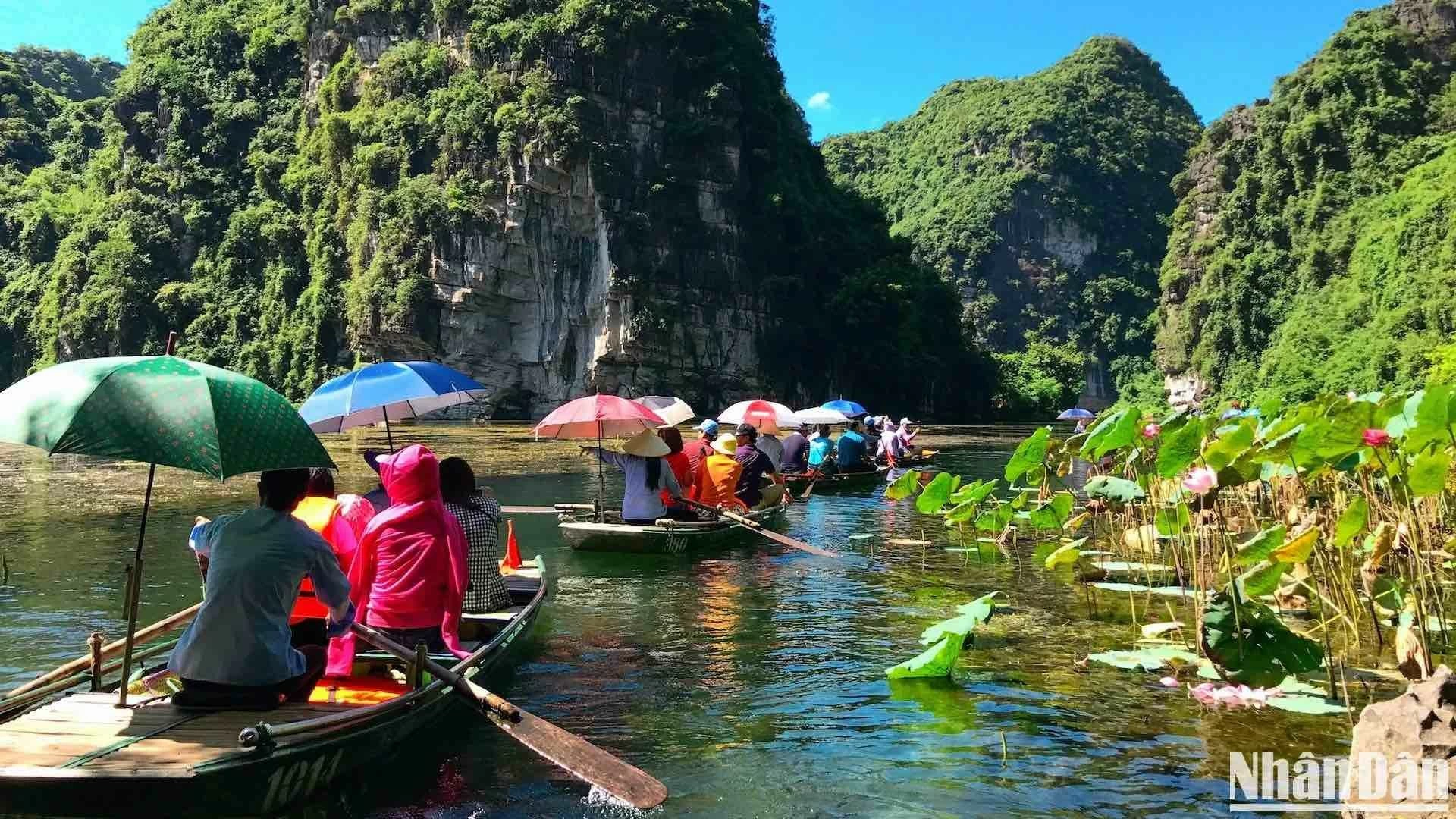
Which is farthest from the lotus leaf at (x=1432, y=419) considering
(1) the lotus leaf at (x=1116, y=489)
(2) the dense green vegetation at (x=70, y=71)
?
(2) the dense green vegetation at (x=70, y=71)

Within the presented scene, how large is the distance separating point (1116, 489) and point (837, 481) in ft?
35.2

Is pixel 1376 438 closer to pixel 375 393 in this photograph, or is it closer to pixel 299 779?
pixel 299 779

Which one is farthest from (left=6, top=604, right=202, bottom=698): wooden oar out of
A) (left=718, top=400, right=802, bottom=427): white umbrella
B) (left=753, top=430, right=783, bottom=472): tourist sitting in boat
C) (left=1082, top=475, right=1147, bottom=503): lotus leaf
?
Result: (left=718, top=400, right=802, bottom=427): white umbrella

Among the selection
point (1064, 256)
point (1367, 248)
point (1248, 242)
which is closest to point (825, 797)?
point (1367, 248)

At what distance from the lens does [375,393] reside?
23.8 ft

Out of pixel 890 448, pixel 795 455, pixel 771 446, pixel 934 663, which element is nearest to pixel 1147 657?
pixel 934 663

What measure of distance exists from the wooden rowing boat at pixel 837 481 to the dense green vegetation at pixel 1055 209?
75172mm

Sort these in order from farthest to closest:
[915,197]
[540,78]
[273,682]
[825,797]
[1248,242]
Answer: [915,197]
[1248,242]
[540,78]
[825,797]
[273,682]

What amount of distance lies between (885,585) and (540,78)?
1636 inches

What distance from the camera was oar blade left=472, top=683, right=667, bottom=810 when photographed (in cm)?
Result: 414

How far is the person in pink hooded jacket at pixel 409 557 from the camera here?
5.14 meters

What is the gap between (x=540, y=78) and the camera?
46.0 metres

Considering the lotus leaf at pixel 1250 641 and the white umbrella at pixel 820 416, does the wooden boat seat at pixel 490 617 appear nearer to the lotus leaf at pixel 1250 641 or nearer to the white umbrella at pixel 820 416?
the lotus leaf at pixel 1250 641

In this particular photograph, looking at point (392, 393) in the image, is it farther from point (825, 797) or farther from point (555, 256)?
point (555, 256)
